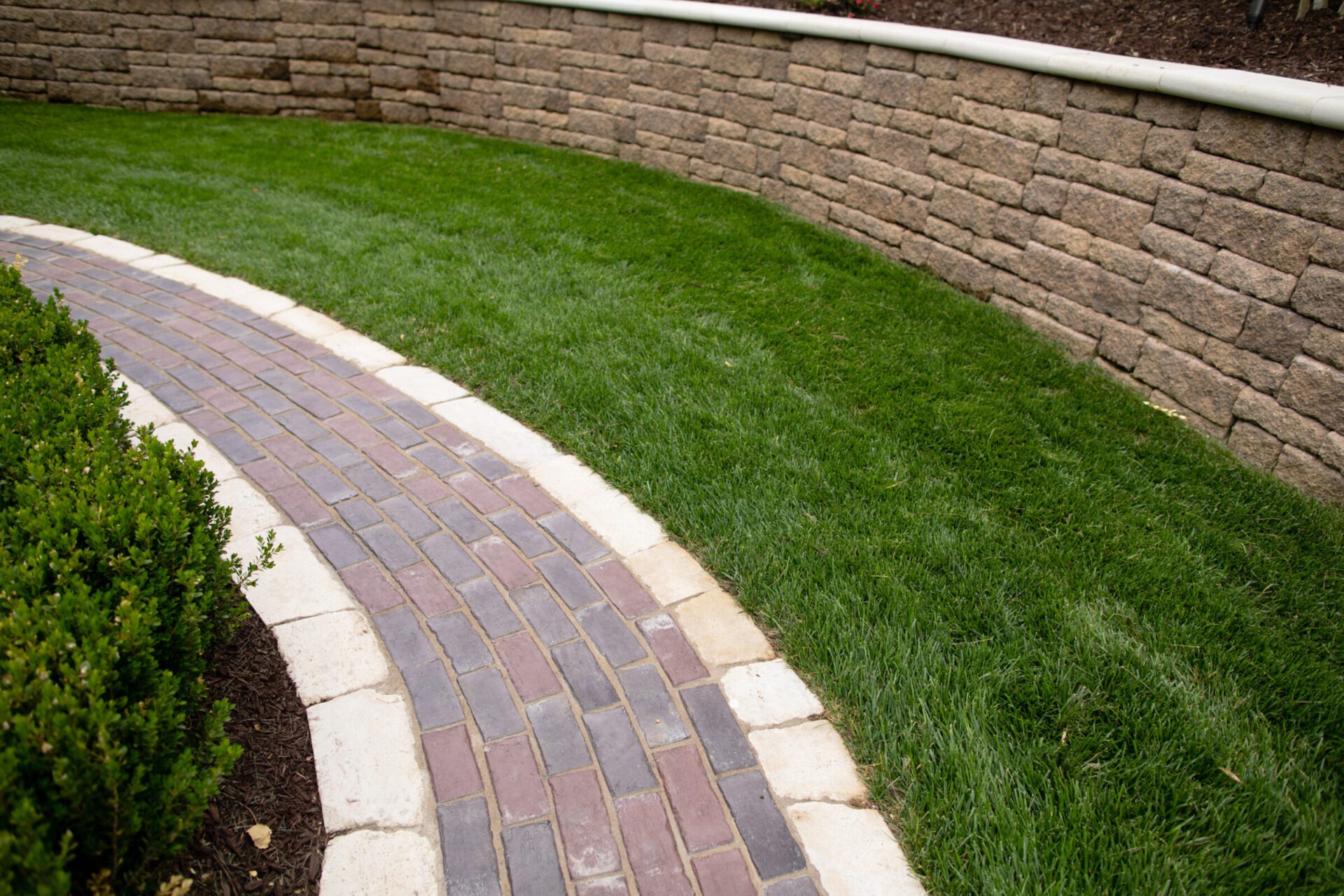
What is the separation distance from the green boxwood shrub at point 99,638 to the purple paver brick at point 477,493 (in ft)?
2.97

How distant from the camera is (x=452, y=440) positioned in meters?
3.50

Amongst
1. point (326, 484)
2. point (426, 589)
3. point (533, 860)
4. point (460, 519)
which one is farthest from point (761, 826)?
point (326, 484)

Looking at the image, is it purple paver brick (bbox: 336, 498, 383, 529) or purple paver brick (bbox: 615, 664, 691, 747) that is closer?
purple paver brick (bbox: 615, 664, 691, 747)

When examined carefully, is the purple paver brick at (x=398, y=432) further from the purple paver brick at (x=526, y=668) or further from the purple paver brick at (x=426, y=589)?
the purple paver brick at (x=526, y=668)

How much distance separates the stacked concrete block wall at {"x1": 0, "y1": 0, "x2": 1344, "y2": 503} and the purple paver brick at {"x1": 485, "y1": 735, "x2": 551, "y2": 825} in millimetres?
3307

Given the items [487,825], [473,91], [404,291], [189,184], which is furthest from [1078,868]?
[473,91]

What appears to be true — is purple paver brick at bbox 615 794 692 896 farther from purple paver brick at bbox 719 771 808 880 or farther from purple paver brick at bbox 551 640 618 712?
purple paver brick at bbox 551 640 618 712

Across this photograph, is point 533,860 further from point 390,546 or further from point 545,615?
point 390,546

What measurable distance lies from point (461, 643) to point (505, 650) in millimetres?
139

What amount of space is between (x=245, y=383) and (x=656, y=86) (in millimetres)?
4424

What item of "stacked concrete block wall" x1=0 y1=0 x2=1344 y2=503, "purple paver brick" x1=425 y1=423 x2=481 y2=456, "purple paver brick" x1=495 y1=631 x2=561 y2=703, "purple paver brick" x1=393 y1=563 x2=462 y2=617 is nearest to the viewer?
"purple paver brick" x1=495 y1=631 x2=561 y2=703

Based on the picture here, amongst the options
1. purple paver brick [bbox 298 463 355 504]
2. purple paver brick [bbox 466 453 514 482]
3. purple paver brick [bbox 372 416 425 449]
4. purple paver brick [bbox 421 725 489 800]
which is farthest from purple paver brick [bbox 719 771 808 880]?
purple paver brick [bbox 372 416 425 449]

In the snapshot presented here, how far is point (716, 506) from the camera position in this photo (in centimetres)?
308

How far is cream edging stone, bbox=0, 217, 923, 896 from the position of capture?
1946mm
